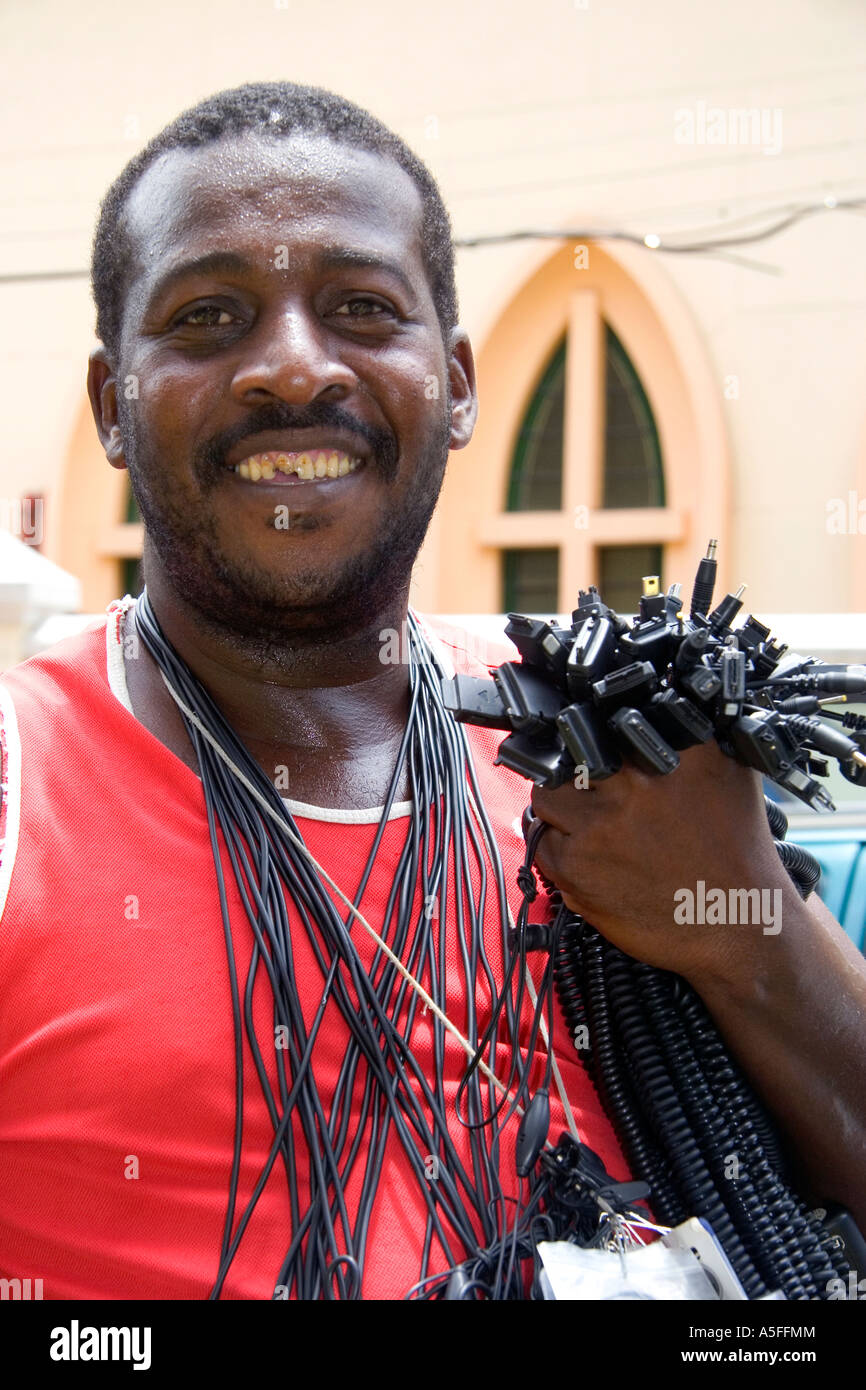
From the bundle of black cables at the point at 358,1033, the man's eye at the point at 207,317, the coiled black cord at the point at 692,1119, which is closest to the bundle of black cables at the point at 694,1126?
the coiled black cord at the point at 692,1119

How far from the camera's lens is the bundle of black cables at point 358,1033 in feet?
4.85

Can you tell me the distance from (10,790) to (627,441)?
221 inches

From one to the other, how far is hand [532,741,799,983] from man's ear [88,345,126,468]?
0.86 metres

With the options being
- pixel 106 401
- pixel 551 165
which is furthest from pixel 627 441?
pixel 106 401

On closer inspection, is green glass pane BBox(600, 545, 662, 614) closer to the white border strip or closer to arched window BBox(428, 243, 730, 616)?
arched window BBox(428, 243, 730, 616)

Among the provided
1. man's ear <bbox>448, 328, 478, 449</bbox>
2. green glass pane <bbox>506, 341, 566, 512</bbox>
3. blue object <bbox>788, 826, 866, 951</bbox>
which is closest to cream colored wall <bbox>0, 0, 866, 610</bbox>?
green glass pane <bbox>506, 341, 566, 512</bbox>

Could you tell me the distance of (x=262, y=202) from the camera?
5.52ft

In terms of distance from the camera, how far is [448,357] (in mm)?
1983

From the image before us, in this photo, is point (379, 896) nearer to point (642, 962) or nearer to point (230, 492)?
point (642, 962)

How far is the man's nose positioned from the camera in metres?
1.61

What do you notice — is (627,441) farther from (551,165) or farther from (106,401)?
(106,401)

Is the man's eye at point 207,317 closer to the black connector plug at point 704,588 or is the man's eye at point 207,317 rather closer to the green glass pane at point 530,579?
the black connector plug at point 704,588

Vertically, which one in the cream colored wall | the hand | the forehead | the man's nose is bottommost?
the hand
